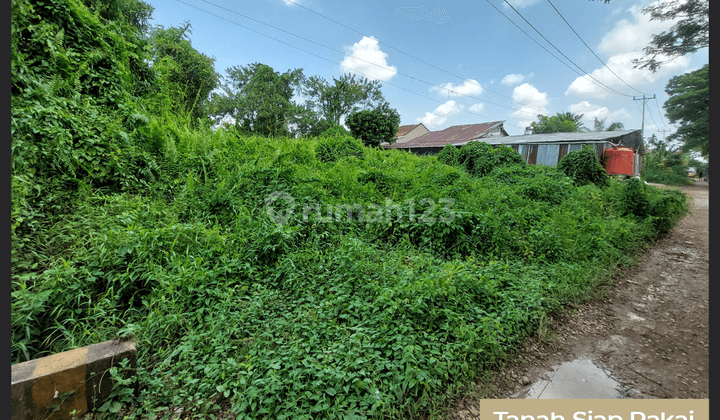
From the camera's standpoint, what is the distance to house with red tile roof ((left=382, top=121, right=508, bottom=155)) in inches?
901

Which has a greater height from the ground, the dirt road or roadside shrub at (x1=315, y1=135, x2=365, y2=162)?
roadside shrub at (x1=315, y1=135, x2=365, y2=162)

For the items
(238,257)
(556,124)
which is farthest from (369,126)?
(556,124)

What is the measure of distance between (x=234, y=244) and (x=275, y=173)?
1623 mm

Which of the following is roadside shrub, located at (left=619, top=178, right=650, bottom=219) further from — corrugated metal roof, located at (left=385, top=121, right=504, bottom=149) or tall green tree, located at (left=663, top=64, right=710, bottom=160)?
corrugated metal roof, located at (left=385, top=121, right=504, bottom=149)

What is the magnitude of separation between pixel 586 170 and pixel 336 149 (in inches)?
342

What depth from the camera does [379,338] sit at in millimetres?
2152

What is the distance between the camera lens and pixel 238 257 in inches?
119

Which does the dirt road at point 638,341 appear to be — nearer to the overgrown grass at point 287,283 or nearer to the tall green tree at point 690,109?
the overgrown grass at point 287,283

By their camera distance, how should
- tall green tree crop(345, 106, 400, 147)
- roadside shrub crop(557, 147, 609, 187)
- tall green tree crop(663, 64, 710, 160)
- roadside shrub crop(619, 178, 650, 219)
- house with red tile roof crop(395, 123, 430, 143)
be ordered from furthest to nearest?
house with red tile roof crop(395, 123, 430, 143) → tall green tree crop(345, 106, 400, 147) → roadside shrub crop(557, 147, 609, 187) → roadside shrub crop(619, 178, 650, 219) → tall green tree crop(663, 64, 710, 160)

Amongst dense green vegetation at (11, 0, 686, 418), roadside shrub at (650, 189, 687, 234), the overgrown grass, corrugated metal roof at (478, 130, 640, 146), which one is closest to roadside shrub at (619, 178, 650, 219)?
roadside shrub at (650, 189, 687, 234)

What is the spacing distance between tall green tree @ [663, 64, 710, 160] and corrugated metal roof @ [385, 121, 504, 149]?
17.7 meters

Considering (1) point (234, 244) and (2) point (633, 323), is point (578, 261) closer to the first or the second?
(2) point (633, 323)

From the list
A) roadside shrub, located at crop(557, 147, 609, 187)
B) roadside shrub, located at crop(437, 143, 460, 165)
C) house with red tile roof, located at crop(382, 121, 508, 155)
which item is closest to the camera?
roadside shrub, located at crop(557, 147, 609, 187)

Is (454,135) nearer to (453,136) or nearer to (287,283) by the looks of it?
(453,136)
